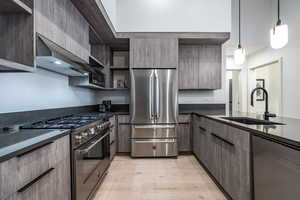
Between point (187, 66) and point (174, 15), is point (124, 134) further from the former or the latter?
point (174, 15)

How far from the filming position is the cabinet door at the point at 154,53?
12.2 feet

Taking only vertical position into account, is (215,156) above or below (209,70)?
below

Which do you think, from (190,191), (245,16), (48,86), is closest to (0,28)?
(48,86)

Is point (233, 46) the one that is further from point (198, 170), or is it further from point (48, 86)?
point (48, 86)

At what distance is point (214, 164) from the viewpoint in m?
2.51

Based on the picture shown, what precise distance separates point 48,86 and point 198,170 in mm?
2485

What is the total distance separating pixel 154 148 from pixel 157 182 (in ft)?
3.37

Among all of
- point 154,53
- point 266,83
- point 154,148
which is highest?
point 154,53

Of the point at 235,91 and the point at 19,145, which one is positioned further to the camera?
the point at 235,91

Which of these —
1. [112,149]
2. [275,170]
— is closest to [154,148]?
[112,149]

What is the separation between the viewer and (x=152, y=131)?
3.65 meters

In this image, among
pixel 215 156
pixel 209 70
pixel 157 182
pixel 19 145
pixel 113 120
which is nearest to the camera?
pixel 19 145

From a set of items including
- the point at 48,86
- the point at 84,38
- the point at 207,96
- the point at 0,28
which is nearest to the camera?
the point at 0,28

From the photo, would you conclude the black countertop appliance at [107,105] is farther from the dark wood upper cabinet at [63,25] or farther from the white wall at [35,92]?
the dark wood upper cabinet at [63,25]
